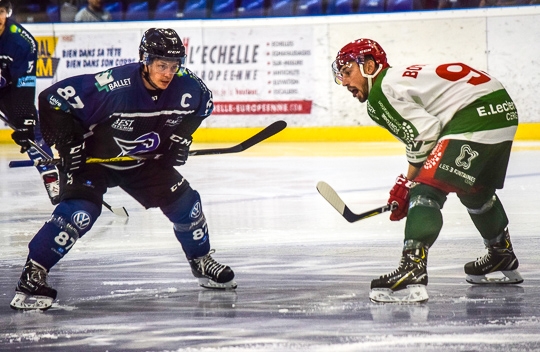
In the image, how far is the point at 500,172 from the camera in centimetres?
341

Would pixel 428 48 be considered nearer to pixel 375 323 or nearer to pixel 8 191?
pixel 8 191

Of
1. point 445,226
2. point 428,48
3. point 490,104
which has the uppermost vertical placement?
point 490,104

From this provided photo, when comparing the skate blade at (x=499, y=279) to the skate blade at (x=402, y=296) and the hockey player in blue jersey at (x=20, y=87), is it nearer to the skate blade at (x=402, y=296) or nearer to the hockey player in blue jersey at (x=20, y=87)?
the skate blade at (x=402, y=296)

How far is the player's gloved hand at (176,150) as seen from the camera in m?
3.59

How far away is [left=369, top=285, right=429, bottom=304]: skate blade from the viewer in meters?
3.25

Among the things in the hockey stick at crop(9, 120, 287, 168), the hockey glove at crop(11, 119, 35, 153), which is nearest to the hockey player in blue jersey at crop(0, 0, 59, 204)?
the hockey glove at crop(11, 119, 35, 153)

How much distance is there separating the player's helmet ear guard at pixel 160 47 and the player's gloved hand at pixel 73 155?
0.38m

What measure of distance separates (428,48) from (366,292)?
741 centimetres

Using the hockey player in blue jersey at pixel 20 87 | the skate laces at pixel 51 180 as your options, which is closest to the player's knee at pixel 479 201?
the hockey player in blue jersey at pixel 20 87

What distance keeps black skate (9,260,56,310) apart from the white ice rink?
51mm

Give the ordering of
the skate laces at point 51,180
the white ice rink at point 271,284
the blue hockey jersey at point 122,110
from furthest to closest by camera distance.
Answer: the skate laces at point 51,180, the blue hockey jersey at point 122,110, the white ice rink at point 271,284

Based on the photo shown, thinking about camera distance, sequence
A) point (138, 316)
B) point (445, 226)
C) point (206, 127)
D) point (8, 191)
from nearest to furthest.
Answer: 1. point (138, 316)
2. point (445, 226)
3. point (8, 191)
4. point (206, 127)

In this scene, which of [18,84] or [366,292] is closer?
[366,292]

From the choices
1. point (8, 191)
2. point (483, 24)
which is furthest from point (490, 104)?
point (483, 24)
